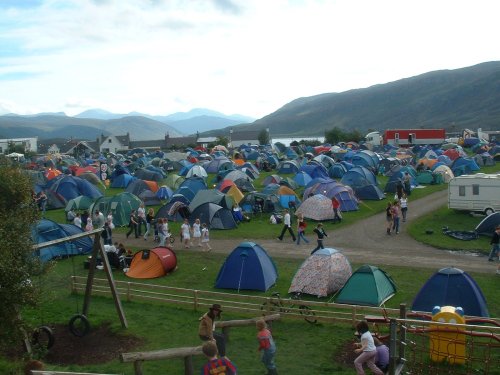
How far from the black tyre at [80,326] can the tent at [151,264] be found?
5.04 m

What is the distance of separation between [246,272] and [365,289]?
3.77 meters

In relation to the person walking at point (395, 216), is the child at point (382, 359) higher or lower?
lower

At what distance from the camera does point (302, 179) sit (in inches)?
1559

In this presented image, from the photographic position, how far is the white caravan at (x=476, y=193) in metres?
25.8

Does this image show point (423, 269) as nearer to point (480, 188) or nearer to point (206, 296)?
point (206, 296)

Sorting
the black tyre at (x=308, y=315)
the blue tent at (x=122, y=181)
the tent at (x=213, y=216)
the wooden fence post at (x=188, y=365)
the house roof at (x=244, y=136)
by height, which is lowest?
the black tyre at (x=308, y=315)

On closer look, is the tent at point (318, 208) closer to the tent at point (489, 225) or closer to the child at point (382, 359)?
the tent at point (489, 225)

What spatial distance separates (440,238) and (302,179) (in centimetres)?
1797

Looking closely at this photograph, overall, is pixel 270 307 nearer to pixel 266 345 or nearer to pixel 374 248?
pixel 266 345

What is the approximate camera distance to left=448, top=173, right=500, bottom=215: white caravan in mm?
25766

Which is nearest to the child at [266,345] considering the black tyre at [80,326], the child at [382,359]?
the child at [382,359]

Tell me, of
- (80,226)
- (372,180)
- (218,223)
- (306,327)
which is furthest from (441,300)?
(372,180)

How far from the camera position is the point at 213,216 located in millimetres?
25484

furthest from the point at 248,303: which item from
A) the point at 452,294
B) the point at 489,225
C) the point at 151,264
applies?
the point at 489,225
